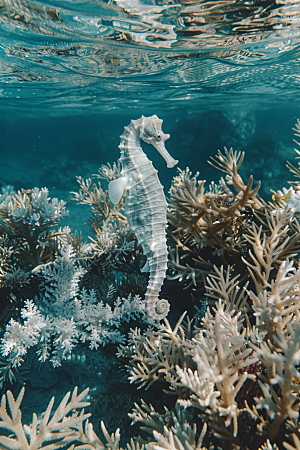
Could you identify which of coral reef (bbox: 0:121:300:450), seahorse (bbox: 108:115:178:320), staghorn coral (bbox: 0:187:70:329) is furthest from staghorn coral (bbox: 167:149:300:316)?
staghorn coral (bbox: 0:187:70:329)

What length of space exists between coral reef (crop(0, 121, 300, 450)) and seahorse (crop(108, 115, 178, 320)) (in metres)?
0.44

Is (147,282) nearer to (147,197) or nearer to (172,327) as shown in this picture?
(172,327)

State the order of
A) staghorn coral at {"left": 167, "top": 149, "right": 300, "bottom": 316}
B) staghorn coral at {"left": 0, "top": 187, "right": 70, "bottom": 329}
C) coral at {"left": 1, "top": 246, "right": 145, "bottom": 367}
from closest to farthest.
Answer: coral at {"left": 1, "top": 246, "right": 145, "bottom": 367} < staghorn coral at {"left": 167, "top": 149, "right": 300, "bottom": 316} < staghorn coral at {"left": 0, "top": 187, "right": 70, "bottom": 329}

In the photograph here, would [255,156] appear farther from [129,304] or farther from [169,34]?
[129,304]

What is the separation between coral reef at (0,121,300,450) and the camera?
177 cm

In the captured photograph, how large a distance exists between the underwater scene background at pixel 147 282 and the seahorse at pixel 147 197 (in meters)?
0.20

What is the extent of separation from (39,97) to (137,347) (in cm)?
1880

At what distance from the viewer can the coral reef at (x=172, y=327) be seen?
177 centimetres

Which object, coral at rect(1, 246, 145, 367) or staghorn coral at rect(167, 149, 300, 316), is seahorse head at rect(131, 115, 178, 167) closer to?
staghorn coral at rect(167, 149, 300, 316)

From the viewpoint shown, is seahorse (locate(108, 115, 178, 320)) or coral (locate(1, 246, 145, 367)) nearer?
seahorse (locate(108, 115, 178, 320))

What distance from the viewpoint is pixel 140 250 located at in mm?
4715

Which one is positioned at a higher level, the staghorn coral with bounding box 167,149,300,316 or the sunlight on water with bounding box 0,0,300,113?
the sunlight on water with bounding box 0,0,300,113

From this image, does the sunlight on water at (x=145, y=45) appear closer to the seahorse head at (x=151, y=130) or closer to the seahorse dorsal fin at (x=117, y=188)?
the seahorse head at (x=151, y=130)

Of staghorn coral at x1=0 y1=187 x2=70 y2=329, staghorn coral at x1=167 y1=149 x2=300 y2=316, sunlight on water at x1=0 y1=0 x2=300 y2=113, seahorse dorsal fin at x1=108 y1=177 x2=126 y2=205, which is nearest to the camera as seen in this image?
seahorse dorsal fin at x1=108 y1=177 x2=126 y2=205
